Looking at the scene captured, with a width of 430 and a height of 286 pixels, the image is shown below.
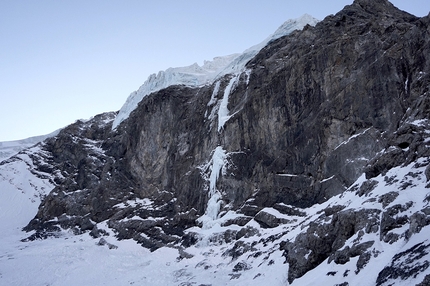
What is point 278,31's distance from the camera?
75750 millimetres

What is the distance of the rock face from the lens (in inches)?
1121

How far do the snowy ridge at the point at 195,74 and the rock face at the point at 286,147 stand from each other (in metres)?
10.5

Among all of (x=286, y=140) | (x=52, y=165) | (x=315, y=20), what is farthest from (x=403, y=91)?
(x=52, y=165)

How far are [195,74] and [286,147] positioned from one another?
42341mm

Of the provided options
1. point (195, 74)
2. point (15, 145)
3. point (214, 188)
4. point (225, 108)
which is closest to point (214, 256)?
point (214, 188)

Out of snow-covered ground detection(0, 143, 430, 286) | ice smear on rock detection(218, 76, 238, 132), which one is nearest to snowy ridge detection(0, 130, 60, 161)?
snow-covered ground detection(0, 143, 430, 286)

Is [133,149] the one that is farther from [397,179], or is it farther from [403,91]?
[397,179]

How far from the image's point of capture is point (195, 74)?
8769cm

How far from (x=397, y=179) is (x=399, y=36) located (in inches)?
1019

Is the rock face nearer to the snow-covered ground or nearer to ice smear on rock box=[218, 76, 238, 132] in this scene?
ice smear on rock box=[218, 76, 238, 132]

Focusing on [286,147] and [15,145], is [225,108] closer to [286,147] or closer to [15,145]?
[286,147]

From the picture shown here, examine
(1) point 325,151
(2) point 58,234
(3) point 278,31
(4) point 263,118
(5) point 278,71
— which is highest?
(3) point 278,31

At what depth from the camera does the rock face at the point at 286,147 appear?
93.5 ft

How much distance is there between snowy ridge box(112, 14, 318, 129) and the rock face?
10.5 meters
